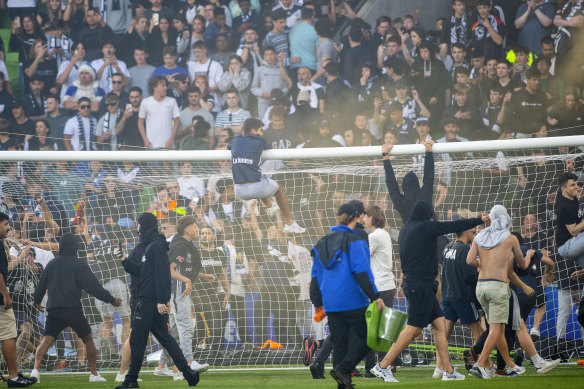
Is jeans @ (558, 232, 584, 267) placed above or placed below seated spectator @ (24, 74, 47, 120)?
below

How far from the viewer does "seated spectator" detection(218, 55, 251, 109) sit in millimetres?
14797

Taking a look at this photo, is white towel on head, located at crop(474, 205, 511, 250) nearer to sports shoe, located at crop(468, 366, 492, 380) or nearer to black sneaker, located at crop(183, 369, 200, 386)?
sports shoe, located at crop(468, 366, 492, 380)

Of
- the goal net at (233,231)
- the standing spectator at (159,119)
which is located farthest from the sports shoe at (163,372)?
the standing spectator at (159,119)

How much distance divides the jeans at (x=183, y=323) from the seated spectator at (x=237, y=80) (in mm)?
5794

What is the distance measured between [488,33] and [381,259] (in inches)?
240

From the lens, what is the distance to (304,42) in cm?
1487

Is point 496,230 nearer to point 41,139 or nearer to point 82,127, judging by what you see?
point 82,127

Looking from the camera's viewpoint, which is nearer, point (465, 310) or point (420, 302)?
point (420, 302)

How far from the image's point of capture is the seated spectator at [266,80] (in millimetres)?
14625

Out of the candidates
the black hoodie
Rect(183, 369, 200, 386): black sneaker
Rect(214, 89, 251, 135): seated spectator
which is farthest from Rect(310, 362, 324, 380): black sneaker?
Rect(214, 89, 251, 135): seated spectator

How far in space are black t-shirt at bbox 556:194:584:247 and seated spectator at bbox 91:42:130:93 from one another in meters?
9.55

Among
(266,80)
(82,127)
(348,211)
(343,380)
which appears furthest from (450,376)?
(82,127)

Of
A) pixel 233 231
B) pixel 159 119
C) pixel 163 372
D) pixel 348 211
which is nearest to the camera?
pixel 348 211

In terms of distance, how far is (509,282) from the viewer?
8.24 metres
